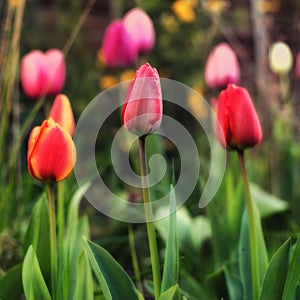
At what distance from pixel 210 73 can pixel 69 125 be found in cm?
75

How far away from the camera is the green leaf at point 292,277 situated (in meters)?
0.92

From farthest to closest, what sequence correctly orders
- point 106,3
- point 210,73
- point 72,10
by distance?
1. point 106,3
2. point 72,10
3. point 210,73

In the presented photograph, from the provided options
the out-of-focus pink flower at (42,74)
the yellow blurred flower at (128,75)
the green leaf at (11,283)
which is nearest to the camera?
the green leaf at (11,283)

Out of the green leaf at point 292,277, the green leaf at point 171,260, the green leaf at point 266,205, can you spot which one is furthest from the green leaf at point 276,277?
the green leaf at point 266,205

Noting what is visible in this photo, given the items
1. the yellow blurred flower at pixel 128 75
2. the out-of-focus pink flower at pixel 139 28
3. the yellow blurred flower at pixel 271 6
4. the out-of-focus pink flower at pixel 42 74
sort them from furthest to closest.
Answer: the yellow blurred flower at pixel 271 6 < the yellow blurred flower at pixel 128 75 < the out-of-focus pink flower at pixel 139 28 < the out-of-focus pink flower at pixel 42 74

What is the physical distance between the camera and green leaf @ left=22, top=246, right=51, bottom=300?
0.97 meters

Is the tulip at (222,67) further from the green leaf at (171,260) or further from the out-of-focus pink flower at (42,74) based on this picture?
the green leaf at (171,260)

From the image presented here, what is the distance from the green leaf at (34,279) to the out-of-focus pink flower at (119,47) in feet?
3.45

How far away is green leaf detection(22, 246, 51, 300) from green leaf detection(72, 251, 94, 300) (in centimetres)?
5

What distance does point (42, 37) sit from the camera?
3123 mm

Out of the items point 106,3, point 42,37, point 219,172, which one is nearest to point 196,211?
point 219,172

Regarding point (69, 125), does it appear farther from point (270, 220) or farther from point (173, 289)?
point (270, 220)

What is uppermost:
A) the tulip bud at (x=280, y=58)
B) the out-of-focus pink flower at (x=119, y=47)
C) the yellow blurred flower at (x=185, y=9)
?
the yellow blurred flower at (x=185, y=9)

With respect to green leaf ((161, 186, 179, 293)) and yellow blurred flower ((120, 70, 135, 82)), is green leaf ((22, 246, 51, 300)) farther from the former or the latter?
yellow blurred flower ((120, 70, 135, 82))
